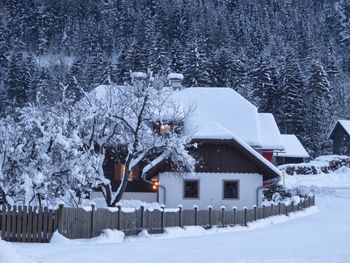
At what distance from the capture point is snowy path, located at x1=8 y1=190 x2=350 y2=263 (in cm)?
1452

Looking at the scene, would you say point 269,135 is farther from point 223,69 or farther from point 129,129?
point 223,69

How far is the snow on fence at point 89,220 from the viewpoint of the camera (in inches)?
693

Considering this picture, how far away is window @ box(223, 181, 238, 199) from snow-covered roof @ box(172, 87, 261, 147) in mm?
2973

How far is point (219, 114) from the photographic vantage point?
3816 centimetres

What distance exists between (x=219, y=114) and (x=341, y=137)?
140 feet

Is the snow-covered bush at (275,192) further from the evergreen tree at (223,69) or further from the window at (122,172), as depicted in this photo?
the evergreen tree at (223,69)

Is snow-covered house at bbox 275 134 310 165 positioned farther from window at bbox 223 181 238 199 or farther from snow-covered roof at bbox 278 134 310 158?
window at bbox 223 181 238 199

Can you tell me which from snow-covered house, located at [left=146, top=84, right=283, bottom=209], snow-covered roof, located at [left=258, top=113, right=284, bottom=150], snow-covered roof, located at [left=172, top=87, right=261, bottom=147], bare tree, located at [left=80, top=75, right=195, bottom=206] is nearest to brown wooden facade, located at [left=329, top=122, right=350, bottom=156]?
snow-covered roof, located at [left=258, top=113, right=284, bottom=150]

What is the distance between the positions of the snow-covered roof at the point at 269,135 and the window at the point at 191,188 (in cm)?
1121

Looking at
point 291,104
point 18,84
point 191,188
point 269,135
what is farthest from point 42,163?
point 18,84

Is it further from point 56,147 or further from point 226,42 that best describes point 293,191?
point 226,42

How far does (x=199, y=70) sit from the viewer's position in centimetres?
7900

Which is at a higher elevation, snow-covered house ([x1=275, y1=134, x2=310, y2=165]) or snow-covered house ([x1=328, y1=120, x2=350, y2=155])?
snow-covered house ([x1=328, y1=120, x2=350, y2=155])

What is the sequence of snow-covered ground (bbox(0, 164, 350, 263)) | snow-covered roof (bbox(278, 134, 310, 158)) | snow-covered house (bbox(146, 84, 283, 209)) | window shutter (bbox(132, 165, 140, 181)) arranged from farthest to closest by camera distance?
snow-covered roof (bbox(278, 134, 310, 158)) < window shutter (bbox(132, 165, 140, 181)) < snow-covered house (bbox(146, 84, 283, 209)) < snow-covered ground (bbox(0, 164, 350, 263))
